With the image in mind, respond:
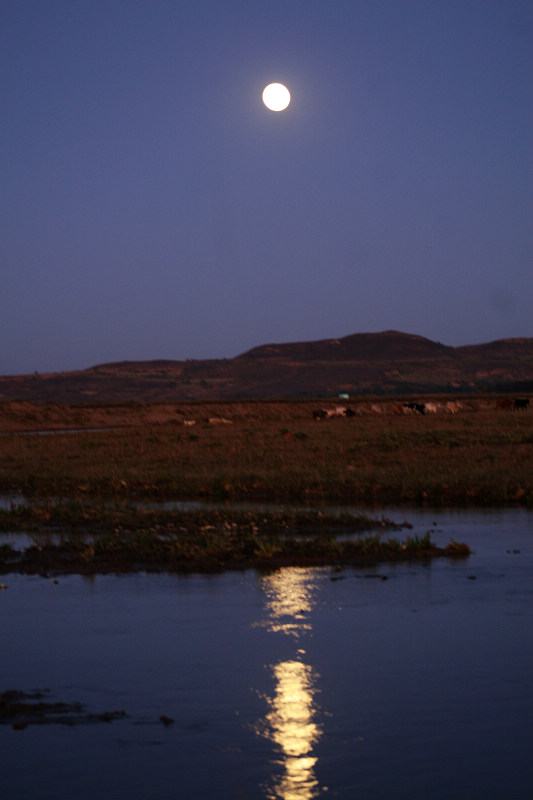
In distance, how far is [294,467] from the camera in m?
21.3

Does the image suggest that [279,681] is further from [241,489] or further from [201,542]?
[241,489]

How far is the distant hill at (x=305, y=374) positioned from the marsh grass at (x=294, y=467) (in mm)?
84825

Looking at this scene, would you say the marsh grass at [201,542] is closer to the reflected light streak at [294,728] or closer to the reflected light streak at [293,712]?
the reflected light streak at [293,712]

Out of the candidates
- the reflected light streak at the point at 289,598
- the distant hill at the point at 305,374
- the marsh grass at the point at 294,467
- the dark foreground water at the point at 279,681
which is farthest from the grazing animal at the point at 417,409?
the distant hill at the point at 305,374

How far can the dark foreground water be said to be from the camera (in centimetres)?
568

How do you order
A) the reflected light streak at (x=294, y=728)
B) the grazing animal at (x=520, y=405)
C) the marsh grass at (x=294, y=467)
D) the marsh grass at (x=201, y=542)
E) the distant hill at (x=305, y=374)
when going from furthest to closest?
the distant hill at (x=305, y=374) < the grazing animal at (x=520, y=405) < the marsh grass at (x=294, y=467) < the marsh grass at (x=201, y=542) < the reflected light streak at (x=294, y=728)

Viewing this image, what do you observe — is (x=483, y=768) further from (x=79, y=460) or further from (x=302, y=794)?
(x=79, y=460)

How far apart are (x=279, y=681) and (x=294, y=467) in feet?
45.9

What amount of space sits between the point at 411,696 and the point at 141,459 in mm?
18257

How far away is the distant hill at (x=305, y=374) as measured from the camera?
128375 mm

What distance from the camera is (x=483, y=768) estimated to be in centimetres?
578

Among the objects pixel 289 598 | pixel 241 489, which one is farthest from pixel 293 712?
pixel 241 489

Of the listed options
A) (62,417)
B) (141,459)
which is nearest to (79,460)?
(141,459)

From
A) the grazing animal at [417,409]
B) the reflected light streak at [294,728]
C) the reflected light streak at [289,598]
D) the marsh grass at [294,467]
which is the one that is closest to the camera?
the reflected light streak at [294,728]
